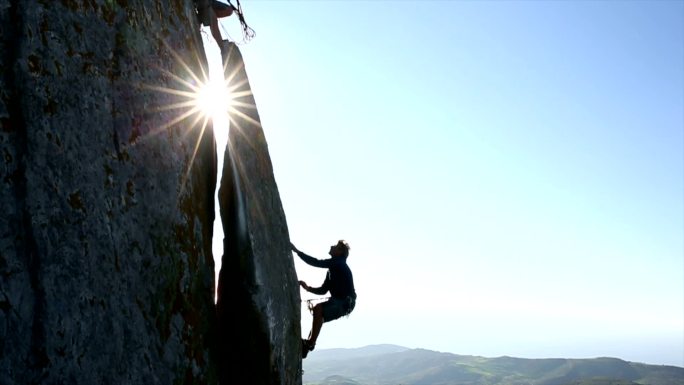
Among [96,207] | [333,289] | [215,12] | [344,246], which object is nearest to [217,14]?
[215,12]

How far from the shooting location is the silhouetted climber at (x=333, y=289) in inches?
691

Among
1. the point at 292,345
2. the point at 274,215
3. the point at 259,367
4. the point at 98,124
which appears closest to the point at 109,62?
the point at 98,124

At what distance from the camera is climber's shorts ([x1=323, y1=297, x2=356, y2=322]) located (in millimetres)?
17641

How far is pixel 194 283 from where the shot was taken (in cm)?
1168

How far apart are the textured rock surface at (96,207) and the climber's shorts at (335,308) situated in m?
6.03

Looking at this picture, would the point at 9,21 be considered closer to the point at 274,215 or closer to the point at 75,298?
the point at 75,298

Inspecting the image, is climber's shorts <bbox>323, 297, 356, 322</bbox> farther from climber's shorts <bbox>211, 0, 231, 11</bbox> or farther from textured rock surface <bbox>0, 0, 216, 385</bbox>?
climber's shorts <bbox>211, 0, 231, 11</bbox>

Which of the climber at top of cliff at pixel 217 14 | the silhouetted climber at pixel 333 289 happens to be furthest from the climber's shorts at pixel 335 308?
the climber at top of cliff at pixel 217 14

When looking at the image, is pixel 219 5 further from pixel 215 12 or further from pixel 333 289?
pixel 333 289

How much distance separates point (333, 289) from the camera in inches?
707

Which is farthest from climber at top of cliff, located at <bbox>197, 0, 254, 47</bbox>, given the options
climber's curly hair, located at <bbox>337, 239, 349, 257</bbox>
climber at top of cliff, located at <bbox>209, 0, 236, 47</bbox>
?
climber's curly hair, located at <bbox>337, 239, 349, 257</bbox>

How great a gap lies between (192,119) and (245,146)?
1.92m

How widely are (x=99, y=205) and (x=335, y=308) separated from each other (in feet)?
33.9

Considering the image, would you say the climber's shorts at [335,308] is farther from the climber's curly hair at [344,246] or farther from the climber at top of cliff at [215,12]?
the climber at top of cliff at [215,12]
